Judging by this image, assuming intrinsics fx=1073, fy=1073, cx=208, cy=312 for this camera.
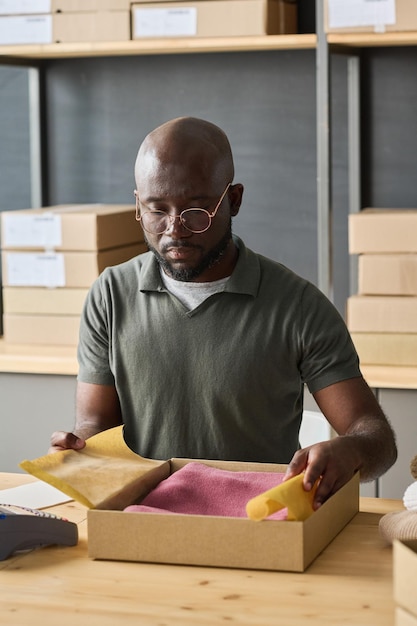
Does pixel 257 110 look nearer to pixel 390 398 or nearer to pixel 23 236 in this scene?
pixel 23 236

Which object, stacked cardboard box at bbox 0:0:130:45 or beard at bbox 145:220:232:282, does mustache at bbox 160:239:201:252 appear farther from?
stacked cardboard box at bbox 0:0:130:45

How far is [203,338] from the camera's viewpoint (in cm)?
198

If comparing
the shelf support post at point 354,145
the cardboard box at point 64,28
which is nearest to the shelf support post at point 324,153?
the shelf support post at point 354,145

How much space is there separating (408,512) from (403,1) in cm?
159

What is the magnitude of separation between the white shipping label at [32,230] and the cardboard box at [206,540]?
173 centimetres

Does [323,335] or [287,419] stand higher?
[323,335]

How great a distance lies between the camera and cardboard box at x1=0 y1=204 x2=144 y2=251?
302 cm

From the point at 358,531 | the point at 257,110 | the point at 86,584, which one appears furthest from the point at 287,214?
the point at 86,584

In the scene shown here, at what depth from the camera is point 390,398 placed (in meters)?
2.69

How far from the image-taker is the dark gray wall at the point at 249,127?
3.13 meters

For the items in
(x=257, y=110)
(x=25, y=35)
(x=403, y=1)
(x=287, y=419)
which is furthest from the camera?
(x=257, y=110)

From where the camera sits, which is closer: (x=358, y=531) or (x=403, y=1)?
(x=358, y=531)

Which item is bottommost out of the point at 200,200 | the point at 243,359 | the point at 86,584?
the point at 86,584

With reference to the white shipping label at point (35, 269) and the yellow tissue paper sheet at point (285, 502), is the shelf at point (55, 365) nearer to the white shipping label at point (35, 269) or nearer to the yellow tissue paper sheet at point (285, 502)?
the white shipping label at point (35, 269)
